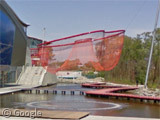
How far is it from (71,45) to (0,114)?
Result: 14.2 metres

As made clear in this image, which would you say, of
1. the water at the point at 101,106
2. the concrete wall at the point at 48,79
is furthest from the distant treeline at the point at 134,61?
the water at the point at 101,106

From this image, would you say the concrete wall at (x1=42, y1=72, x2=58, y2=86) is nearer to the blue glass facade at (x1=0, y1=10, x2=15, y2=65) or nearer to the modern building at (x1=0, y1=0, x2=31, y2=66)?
the modern building at (x1=0, y1=0, x2=31, y2=66)

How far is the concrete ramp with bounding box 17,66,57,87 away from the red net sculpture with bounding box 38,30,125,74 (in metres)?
14.9

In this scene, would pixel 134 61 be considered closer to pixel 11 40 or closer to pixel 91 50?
pixel 11 40

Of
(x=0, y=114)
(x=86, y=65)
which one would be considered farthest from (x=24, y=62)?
(x=0, y=114)

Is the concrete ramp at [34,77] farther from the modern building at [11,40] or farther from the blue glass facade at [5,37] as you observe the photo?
the blue glass facade at [5,37]

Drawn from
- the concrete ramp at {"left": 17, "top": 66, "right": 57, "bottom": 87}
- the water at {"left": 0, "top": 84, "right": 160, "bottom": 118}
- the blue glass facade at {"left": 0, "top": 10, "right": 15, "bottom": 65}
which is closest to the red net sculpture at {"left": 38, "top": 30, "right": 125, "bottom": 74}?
the water at {"left": 0, "top": 84, "right": 160, "bottom": 118}

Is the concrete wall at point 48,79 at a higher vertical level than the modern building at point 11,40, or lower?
lower

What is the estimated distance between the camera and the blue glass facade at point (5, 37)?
1421 inches

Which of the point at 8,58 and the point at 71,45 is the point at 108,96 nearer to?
the point at 71,45

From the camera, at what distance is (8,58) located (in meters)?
39.2

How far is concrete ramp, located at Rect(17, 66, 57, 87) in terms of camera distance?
43.4 meters

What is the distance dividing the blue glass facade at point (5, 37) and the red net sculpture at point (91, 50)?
9034 mm

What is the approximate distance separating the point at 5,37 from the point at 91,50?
1502 centimetres
